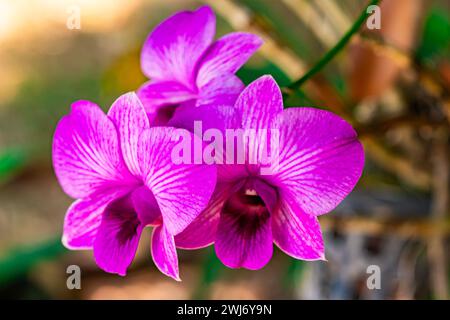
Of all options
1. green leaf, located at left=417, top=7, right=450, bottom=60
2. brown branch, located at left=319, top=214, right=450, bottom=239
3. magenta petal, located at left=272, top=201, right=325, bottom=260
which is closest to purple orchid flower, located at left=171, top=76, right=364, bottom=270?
magenta petal, located at left=272, top=201, right=325, bottom=260

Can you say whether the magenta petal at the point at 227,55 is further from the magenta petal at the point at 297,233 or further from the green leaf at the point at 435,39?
the green leaf at the point at 435,39

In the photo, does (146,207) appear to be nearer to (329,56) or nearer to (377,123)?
(329,56)


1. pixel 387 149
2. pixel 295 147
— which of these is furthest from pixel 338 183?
pixel 387 149

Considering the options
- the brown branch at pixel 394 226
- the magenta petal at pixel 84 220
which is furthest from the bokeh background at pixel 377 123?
the magenta petal at pixel 84 220

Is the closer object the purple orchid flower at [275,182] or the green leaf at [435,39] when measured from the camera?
the purple orchid flower at [275,182]

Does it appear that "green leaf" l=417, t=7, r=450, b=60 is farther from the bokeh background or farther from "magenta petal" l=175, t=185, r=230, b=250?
"magenta petal" l=175, t=185, r=230, b=250

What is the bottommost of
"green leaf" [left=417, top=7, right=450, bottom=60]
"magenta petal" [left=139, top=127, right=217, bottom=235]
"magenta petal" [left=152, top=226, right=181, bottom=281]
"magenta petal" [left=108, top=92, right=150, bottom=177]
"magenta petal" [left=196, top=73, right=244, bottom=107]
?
"magenta petal" [left=152, top=226, right=181, bottom=281]
